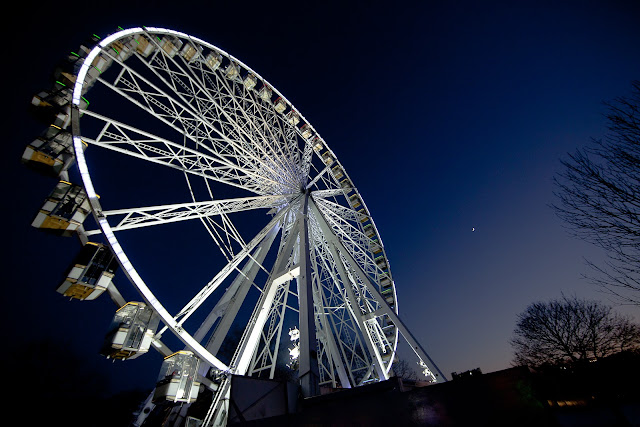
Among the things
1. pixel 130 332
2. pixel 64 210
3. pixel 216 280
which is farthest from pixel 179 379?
pixel 64 210

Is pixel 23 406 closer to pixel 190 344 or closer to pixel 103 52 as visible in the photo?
pixel 190 344

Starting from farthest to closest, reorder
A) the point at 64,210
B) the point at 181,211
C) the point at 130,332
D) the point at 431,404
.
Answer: the point at 181,211 → the point at 64,210 → the point at 130,332 → the point at 431,404

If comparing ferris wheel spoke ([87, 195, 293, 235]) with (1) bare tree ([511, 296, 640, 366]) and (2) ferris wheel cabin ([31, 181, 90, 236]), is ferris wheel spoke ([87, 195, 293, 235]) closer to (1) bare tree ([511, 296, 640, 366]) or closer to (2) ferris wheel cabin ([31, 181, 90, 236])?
(2) ferris wheel cabin ([31, 181, 90, 236])

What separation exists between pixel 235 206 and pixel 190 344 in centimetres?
572

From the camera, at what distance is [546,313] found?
799 inches

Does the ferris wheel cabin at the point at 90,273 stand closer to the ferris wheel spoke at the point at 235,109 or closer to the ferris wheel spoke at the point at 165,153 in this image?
the ferris wheel spoke at the point at 165,153

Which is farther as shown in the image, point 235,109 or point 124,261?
point 235,109

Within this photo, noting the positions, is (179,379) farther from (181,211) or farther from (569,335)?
(569,335)

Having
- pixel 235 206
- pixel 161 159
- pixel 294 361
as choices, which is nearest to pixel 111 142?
pixel 161 159

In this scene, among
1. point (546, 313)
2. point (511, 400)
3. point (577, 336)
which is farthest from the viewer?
point (546, 313)

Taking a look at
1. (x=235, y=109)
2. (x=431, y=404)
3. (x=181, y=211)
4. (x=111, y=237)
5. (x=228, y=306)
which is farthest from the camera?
(x=235, y=109)

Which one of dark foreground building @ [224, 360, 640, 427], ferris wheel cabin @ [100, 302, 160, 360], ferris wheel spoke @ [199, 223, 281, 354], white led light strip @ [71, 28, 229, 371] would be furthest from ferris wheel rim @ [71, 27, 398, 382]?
dark foreground building @ [224, 360, 640, 427]

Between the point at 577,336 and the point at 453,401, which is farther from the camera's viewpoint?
the point at 577,336

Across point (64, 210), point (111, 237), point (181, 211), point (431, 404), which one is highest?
point (181, 211)
